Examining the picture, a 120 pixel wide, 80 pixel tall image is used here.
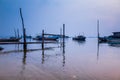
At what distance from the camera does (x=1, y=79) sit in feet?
26.9

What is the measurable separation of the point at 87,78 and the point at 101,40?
5562cm

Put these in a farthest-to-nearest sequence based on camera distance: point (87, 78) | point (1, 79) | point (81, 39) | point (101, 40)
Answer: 1. point (81, 39)
2. point (101, 40)
3. point (87, 78)
4. point (1, 79)

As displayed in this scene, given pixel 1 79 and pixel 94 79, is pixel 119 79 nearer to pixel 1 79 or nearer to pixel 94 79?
pixel 94 79

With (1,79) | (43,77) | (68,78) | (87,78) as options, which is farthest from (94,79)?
(1,79)

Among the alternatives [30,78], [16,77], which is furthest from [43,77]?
[16,77]

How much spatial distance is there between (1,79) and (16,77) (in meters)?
0.74

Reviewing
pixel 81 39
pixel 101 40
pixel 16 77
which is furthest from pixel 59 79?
pixel 81 39

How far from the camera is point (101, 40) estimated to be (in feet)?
207

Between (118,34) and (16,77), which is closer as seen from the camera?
(16,77)

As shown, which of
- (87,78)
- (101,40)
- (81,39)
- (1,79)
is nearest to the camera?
(1,79)

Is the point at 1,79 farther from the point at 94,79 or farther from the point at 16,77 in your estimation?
the point at 94,79

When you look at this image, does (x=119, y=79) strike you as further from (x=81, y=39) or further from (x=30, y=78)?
(x=81, y=39)

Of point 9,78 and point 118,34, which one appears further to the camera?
point 118,34

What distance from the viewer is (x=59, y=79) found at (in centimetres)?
845
